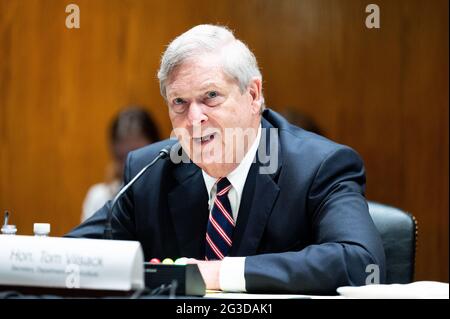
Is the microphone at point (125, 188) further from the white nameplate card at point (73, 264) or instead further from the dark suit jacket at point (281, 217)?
the white nameplate card at point (73, 264)

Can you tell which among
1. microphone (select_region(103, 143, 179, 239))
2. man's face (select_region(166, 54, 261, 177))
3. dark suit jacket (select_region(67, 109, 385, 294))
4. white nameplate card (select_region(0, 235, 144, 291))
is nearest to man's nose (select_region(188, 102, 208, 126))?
man's face (select_region(166, 54, 261, 177))

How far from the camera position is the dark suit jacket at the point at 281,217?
204 cm

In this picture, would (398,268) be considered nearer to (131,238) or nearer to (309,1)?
(131,238)

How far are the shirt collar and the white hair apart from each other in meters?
0.18

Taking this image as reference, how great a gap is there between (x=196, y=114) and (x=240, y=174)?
23cm

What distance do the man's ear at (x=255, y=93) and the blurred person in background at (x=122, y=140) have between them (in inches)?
74.7

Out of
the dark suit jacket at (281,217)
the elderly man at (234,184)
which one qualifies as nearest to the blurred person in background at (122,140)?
the dark suit jacket at (281,217)

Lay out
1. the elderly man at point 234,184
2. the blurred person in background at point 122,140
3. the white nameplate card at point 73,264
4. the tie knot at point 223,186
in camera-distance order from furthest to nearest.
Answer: the blurred person in background at point 122,140 → the tie knot at point 223,186 → the elderly man at point 234,184 → the white nameplate card at point 73,264

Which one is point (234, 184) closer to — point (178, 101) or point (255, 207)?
point (255, 207)

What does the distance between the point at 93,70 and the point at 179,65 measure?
8.13ft

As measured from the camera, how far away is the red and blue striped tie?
2305 millimetres

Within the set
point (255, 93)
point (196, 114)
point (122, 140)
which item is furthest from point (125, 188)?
point (122, 140)

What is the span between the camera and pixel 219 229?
2.32 meters

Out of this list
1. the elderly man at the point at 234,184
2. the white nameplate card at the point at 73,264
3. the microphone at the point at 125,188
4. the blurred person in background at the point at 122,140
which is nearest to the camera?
the white nameplate card at the point at 73,264
